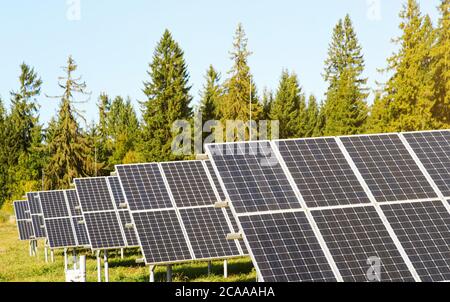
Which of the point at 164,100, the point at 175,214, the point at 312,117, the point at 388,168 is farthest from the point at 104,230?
the point at 312,117

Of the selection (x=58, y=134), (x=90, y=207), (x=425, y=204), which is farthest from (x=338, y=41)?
(x=425, y=204)

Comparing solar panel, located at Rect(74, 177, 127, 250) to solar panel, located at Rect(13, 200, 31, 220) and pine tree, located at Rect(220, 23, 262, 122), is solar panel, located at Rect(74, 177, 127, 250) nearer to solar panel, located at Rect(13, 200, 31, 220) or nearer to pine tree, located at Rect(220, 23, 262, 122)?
solar panel, located at Rect(13, 200, 31, 220)

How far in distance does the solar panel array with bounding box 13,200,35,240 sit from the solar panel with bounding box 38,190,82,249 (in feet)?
11.2

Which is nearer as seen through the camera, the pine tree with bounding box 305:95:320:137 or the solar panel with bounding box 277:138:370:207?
the solar panel with bounding box 277:138:370:207

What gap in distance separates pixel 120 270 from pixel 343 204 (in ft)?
59.8

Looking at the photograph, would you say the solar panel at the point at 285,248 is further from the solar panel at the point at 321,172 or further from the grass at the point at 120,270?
the grass at the point at 120,270

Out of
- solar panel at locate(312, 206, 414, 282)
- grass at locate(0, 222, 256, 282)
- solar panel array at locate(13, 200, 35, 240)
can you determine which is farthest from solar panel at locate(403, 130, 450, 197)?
solar panel array at locate(13, 200, 35, 240)

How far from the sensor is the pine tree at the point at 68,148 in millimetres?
67500

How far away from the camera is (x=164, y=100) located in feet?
221

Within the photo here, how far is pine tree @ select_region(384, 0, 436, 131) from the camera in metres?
46.8

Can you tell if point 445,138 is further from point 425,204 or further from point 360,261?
point 360,261

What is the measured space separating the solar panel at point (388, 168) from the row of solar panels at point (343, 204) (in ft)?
0.07

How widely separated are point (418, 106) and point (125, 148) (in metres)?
42.8

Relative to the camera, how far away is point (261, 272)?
941 cm
